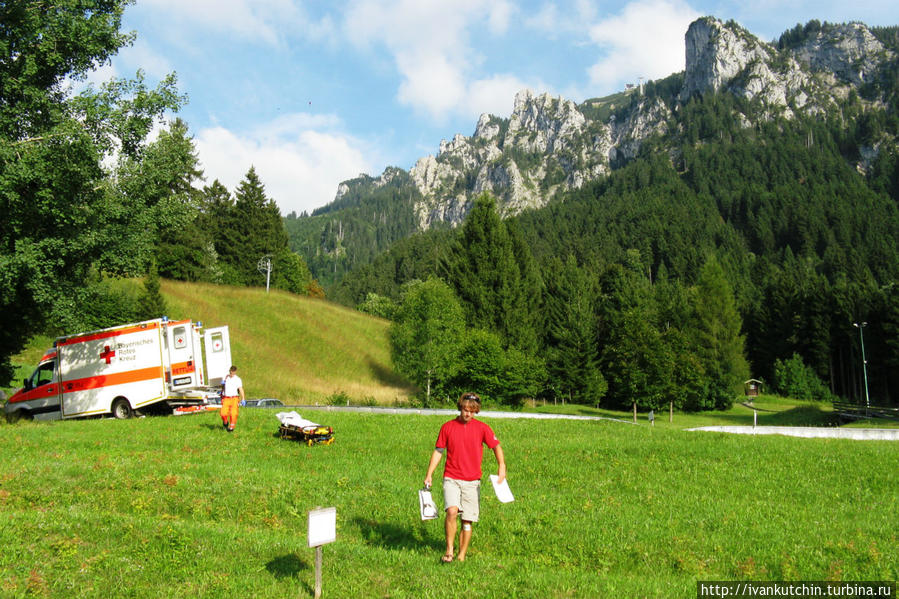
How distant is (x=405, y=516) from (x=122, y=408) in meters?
18.0

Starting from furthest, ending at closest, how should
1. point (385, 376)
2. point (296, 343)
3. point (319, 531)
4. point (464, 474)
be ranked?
point (296, 343), point (385, 376), point (464, 474), point (319, 531)

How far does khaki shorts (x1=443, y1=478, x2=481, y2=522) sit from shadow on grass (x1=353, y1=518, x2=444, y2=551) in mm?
1295

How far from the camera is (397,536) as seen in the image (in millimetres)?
10422

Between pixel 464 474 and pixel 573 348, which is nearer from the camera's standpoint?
pixel 464 474

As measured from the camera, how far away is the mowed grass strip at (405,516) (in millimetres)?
7973

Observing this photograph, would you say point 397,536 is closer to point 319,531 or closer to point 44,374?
point 319,531

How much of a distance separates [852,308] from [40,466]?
101 meters

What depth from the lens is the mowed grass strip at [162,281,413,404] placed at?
168ft

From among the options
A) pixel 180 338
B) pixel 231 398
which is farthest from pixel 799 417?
pixel 231 398

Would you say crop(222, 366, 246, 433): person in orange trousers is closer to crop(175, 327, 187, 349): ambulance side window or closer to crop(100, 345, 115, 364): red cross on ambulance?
crop(175, 327, 187, 349): ambulance side window

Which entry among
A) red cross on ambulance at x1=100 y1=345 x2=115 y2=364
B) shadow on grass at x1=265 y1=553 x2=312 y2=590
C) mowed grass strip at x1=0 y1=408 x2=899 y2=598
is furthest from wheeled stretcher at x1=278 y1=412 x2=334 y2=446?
red cross on ambulance at x1=100 y1=345 x2=115 y2=364

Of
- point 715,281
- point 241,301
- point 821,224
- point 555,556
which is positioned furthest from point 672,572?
point 821,224

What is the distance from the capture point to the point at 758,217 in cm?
18412

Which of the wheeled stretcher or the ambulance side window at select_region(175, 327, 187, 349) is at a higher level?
the ambulance side window at select_region(175, 327, 187, 349)
